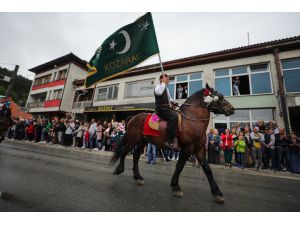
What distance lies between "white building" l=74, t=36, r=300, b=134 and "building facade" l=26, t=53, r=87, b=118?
12.2m


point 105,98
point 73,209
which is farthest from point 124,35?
point 105,98

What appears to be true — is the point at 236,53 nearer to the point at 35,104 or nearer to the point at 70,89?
the point at 70,89

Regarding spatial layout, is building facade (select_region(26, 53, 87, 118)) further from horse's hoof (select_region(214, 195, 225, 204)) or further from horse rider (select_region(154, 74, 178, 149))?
horse's hoof (select_region(214, 195, 225, 204))

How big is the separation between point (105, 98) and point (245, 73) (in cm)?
1651

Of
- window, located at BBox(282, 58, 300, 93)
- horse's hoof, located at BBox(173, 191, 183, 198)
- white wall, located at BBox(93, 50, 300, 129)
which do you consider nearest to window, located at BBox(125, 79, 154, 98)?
white wall, located at BBox(93, 50, 300, 129)

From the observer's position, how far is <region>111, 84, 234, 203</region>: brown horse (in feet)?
11.2

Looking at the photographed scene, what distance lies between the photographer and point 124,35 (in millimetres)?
7012

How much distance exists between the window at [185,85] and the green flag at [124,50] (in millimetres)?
10173

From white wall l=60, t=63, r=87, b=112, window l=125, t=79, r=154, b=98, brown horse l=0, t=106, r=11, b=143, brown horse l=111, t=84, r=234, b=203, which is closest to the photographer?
brown horse l=111, t=84, r=234, b=203

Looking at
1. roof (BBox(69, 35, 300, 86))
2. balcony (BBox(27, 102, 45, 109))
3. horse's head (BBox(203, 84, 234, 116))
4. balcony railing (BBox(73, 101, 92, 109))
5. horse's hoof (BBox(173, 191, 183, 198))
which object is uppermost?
roof (BBox(69, 35, 300, 86))

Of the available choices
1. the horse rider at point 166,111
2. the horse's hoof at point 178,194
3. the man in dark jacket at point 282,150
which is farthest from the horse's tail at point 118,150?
the man in dark jacket at point 282,150

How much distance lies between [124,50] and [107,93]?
1636 cm

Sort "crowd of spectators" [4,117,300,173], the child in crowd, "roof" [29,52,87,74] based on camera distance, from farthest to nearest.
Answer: "roof" [29,52,87,74] < the child in crowd < "crowd of spectators" [4,117,300,173]

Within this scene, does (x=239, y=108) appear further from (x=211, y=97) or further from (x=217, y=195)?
(x=217, y=195)
